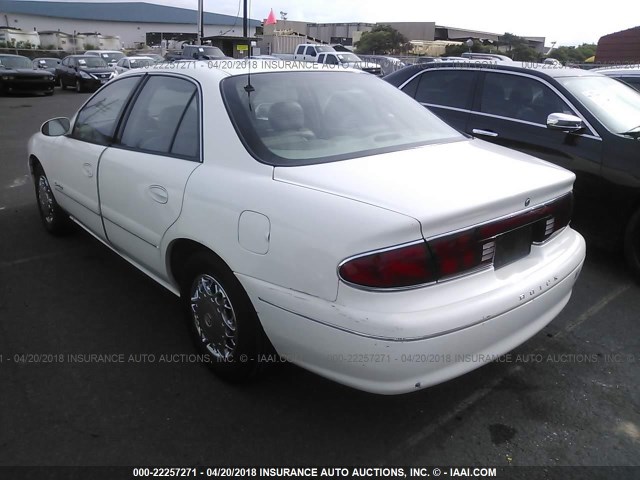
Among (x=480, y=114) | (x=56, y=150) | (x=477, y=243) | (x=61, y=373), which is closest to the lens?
(x=477, y=243)

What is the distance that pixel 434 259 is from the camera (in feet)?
6.69

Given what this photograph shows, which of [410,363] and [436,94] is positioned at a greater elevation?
[436,94]

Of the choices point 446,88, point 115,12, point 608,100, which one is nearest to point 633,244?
point 608,100

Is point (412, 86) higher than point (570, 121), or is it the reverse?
point (412, 86)

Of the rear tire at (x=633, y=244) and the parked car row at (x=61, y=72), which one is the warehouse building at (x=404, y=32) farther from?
the rear tire at (x=633, y=244)

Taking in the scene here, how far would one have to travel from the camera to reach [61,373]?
2.84m

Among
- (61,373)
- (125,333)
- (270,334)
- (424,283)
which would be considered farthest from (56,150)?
(424,283)

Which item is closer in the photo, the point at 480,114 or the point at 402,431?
the point at 402,431

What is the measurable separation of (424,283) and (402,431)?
830 mm

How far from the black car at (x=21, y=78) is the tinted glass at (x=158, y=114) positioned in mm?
19290

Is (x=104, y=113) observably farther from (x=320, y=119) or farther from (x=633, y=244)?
(x=633, y=244)

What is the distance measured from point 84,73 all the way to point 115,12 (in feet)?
253

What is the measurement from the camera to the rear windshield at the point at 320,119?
2.56 metres

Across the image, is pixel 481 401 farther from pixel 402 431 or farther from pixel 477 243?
pixel 477 243
